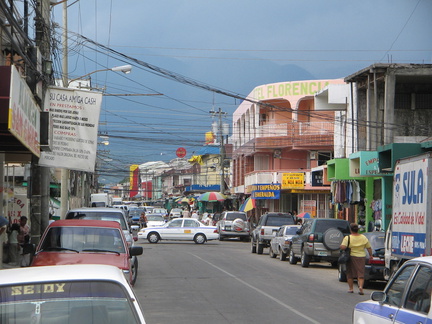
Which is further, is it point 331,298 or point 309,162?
point 309,162

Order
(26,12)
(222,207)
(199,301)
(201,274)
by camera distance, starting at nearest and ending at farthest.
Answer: (199,301) < (26,12) < (201,274) < (222,207)

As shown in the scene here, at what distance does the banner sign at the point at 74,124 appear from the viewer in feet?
67.2

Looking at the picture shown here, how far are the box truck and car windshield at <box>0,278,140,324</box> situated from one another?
10005mm

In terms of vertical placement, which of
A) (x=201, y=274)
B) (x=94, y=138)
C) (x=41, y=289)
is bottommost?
(x=201, y=274)

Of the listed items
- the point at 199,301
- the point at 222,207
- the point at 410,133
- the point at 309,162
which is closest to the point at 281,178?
the point at 309,162

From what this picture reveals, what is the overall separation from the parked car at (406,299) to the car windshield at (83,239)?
21.4ft

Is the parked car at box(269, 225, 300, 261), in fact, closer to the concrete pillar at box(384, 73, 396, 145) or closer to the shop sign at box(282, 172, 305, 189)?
the concrete pillar at box(384, 73, 396, 145)

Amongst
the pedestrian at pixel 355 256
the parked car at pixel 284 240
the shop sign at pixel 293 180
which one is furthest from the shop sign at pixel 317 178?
the pedestrian at pixel 355 256

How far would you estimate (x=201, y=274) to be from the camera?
22.6 m

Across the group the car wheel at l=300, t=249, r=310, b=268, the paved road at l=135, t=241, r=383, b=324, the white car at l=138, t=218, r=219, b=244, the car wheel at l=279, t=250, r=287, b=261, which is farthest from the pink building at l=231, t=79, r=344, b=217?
the paved road at l=135, t=241, r=383, b=324

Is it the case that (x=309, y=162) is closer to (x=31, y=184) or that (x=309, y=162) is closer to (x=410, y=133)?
(x=410, y=133)

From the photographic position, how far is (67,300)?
564cm

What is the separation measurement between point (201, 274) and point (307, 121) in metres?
39.1

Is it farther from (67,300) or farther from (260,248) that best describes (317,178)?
(67,300)
